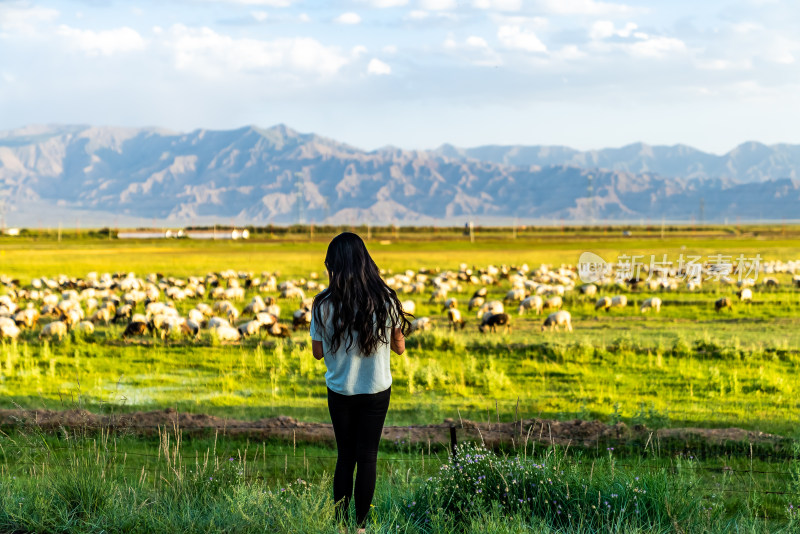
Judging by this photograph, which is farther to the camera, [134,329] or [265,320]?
[265,320]

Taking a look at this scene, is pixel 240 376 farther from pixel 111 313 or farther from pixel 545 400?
pixel 111 313

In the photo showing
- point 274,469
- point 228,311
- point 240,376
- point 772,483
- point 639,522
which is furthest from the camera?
point 228,311

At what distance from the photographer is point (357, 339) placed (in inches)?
234

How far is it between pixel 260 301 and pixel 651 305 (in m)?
14.3

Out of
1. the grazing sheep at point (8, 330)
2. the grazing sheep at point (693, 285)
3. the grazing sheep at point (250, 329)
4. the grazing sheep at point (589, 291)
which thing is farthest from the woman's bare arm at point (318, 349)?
the grazing sheep at point (693, 285)

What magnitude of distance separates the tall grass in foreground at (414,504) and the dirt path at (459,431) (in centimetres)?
320

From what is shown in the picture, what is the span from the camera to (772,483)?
30.5ft

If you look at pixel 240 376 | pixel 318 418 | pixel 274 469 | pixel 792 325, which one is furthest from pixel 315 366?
pixel 792 325

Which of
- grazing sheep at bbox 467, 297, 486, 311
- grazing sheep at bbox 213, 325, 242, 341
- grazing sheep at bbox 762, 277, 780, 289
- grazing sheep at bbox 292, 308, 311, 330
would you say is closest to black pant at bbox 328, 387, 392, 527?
grazing sheep at bbox 213, 325, 242, 341

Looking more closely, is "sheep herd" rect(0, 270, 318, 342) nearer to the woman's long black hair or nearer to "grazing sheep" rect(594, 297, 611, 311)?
"grazing sheep" rect(594, 297, 611, 311)

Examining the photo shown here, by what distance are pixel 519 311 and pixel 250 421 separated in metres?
17.6

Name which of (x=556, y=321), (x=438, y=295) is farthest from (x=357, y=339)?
(x=438, y=295)

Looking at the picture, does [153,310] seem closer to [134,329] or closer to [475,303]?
[134,329]

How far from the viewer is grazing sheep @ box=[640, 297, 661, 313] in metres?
28.9
